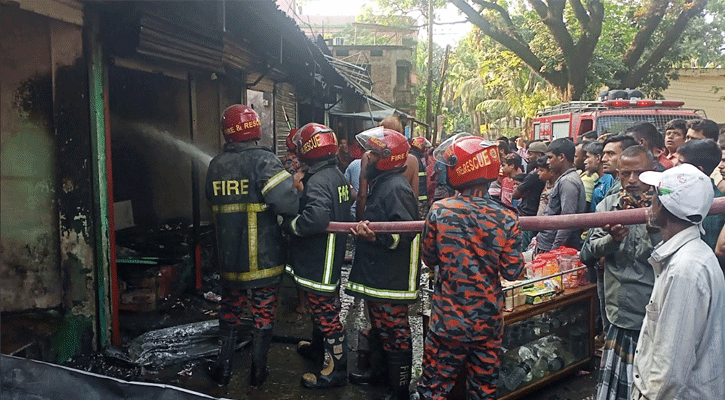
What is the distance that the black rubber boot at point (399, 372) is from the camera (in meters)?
4.14

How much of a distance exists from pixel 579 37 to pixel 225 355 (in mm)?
14891

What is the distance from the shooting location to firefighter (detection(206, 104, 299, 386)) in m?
4.34

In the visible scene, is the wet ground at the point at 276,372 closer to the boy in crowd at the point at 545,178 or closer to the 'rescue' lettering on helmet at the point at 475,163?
the boy in crowd at the point at 545,178

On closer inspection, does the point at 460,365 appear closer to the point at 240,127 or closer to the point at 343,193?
the point at 343,193

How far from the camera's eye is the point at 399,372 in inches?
164

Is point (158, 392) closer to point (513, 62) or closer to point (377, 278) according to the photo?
point (377, 278)

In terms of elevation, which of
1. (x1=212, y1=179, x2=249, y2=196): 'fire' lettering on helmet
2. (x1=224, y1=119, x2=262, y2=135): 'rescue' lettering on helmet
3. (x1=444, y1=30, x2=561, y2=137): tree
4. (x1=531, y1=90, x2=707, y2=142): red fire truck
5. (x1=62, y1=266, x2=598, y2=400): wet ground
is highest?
(x1=444, y1=30, x2=561, y2=137): tree

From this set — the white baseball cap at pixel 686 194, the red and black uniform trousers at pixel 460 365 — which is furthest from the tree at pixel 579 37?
Answer: the white baseball cap at pixel 686 194

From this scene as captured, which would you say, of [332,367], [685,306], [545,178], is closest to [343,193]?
[332,367]

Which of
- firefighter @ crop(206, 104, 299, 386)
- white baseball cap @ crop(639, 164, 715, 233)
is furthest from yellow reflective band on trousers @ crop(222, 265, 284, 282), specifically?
white baseball cap @ crop(639, 164, 715, 233)

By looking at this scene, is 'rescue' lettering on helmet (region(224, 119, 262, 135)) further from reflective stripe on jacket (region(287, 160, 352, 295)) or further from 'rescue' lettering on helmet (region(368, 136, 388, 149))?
'rescue' lettering on helmet (region(368, 136, 388, 149))

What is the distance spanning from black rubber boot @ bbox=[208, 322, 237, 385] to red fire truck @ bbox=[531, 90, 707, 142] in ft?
23.8

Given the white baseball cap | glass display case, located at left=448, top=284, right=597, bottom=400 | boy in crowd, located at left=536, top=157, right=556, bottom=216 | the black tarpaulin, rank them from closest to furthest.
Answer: the black tarpaulin → the white baseball cap → glass display case, located at left=448, top=284, right=597, bottom=400 → boy in crowd, located at left=536, top=157, right=556, bottom=216

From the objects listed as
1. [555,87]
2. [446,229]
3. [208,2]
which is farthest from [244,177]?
[555,87]
